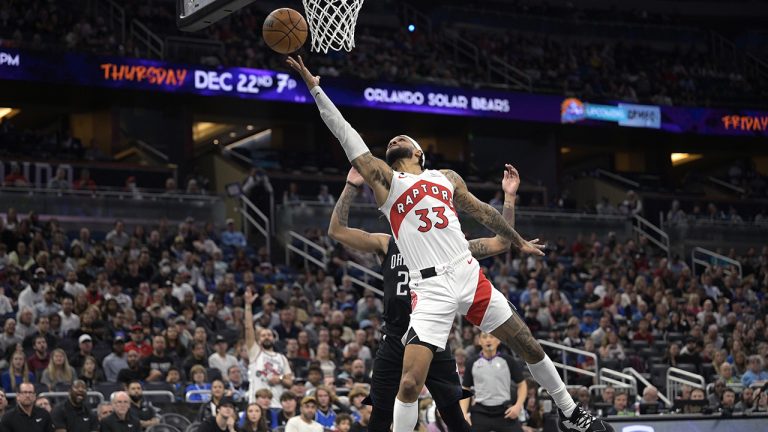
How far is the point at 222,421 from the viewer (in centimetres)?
1331

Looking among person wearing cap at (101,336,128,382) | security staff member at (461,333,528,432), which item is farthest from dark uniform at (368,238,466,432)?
person wearing cap at (101,336,128,382)

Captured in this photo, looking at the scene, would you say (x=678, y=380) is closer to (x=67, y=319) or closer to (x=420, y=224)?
(x=67, y=319)

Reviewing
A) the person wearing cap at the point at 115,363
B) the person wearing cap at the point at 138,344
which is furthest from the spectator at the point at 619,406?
the person wearing cap at the point at 115,363

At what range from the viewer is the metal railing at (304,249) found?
83.1 feet

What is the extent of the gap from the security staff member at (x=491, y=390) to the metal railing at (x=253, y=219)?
1447cm

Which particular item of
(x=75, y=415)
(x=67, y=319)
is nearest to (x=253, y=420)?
(x=75, y=415)

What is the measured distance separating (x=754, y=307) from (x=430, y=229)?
20.7 m

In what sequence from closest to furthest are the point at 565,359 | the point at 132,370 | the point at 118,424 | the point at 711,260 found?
the point at 118,424 → the point at 132,370 → the point at 565,359 → the point at 711,260

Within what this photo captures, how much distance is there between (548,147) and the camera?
3850cm

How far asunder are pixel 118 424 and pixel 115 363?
9.73ft

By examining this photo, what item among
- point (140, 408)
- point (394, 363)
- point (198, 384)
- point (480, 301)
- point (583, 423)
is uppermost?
point (480, 301)

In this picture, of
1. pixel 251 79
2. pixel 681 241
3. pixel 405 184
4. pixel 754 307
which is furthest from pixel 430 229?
pixel 681 241

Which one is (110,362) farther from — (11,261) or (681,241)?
(681,241)

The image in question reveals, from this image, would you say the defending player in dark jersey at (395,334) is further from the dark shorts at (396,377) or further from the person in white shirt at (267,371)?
the person in white shirt at (267,371)
